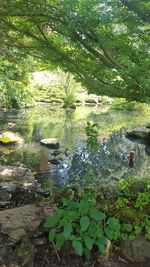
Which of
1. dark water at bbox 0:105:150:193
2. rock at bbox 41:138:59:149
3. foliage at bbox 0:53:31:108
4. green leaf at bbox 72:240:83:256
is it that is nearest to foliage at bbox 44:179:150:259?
green leaf at bbox 72:240:83:256

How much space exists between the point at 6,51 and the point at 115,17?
312 cm

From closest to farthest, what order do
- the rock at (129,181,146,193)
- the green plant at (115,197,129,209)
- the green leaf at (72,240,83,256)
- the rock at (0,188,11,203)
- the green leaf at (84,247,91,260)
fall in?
the green leaf at (72,240,83,256)
the green leaf at (84,247,91,260)
the green plant at (115,197,129,209)
the rock at (129,181,146,193)
the rock at (0,188,11,203)

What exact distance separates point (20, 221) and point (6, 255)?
1.81ft

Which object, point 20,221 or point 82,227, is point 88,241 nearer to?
point 82,227

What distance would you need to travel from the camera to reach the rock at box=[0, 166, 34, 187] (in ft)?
27.6

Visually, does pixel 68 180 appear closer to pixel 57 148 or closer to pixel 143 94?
pixel 57 148

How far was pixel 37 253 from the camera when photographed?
369 centimetres

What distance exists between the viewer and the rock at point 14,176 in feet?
27.6

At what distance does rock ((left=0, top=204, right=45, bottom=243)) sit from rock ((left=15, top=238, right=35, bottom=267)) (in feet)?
0.44

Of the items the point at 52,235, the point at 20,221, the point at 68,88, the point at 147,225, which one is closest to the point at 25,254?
the point at 52,235

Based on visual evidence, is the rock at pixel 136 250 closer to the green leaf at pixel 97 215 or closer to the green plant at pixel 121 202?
the green plant at pixel 121 202

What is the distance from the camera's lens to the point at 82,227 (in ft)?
11.1

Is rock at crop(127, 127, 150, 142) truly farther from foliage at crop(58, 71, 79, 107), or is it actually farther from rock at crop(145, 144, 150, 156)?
foliage at crop(58, 71, 79, 107)

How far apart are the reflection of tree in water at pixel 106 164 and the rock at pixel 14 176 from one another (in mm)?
1301
